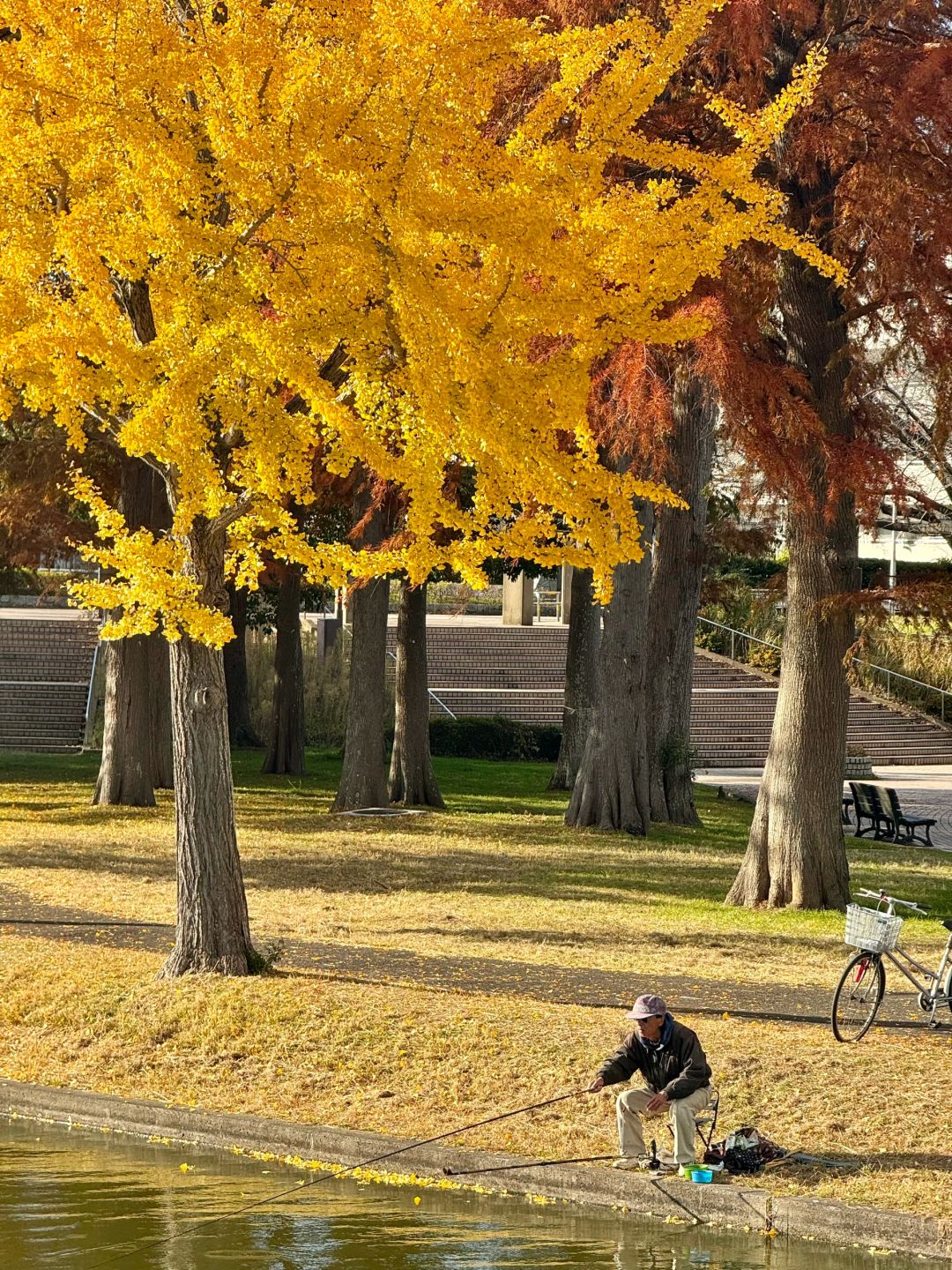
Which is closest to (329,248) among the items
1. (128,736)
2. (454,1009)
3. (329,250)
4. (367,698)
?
(329,250)

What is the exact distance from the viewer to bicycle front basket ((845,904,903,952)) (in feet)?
32.5

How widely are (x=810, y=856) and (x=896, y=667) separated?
86.2 ft

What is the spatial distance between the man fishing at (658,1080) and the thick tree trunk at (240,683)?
74.3ft

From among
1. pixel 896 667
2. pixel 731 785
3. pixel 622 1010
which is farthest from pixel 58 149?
pixel 896 667

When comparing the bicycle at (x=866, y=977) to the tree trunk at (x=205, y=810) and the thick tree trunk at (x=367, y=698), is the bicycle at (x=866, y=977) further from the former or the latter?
the thick tree trunk at (x=367, y=698)

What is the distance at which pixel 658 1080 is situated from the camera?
8.48 meters

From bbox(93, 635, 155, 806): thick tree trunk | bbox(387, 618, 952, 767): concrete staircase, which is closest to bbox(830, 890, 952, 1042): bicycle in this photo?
bbox(93, 635, 155, 806): thick tree trunk

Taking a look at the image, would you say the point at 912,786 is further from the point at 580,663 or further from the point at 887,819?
the point at 887,819

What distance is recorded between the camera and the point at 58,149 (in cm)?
1042

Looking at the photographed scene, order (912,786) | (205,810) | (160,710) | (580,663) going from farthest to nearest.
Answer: (912,786), (580,663), (160,710), (205,810)

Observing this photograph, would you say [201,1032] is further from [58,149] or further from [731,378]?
[731,378]

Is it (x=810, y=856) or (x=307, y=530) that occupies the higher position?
(x=307, y=530)

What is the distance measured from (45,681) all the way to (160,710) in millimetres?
12709

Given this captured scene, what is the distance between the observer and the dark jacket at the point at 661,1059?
27.6 ft
